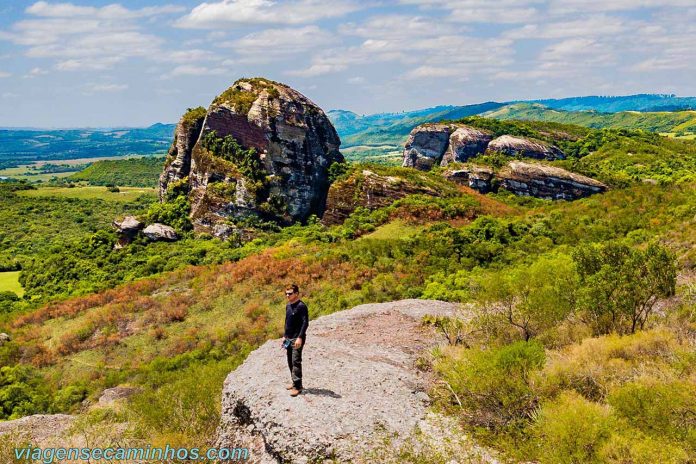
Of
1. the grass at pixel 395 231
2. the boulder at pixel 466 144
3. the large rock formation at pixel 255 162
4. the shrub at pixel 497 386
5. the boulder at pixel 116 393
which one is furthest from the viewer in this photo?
the boulder at pixel 466 144

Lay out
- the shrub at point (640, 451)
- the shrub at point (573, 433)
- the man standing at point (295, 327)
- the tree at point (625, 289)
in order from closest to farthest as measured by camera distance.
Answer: the shrub at point (640, 451), the shrub at point (573, 433), the man standing at point (295, 327), the tree at point (625, 289)

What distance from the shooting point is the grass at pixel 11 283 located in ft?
166

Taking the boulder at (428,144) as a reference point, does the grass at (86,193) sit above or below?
below

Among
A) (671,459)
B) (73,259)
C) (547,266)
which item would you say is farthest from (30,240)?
(671,459)

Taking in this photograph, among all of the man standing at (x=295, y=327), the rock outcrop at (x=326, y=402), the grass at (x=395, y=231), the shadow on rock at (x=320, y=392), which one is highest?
the man standing at (x=295, y=327)

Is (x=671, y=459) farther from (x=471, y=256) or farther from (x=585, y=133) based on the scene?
(x=585, y=133)

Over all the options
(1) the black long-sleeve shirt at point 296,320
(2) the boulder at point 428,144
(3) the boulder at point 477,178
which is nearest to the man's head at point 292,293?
(1) the black long-sleeve shirt at point 296,320

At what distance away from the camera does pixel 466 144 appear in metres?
81.2

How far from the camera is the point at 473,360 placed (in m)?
11.6

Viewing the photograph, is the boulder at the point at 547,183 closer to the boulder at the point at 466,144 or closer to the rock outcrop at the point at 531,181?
the rock outcrop at the point at 531,181

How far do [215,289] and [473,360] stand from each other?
1168 inches

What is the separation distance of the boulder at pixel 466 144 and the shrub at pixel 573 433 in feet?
244

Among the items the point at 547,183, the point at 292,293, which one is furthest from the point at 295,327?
the point at 547,183

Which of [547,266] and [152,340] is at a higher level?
[547,266]
